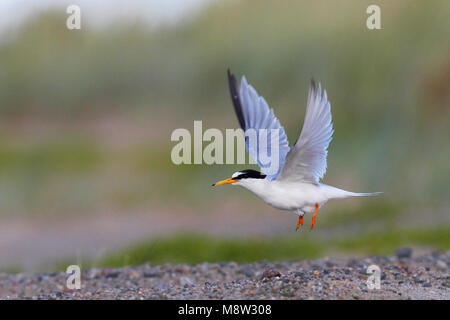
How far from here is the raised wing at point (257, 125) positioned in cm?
684

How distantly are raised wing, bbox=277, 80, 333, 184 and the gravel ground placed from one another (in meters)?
1.01

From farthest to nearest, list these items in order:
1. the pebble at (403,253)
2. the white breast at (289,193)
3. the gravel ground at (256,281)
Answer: the pebble at (403,253)
the white breast at (289,193)
the gravel ground at (256,281)

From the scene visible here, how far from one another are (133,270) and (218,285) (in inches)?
105

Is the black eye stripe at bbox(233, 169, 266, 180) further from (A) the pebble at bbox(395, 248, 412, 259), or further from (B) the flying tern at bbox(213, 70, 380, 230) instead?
(A) the pebble at bbox(395, 248, 412, 259)

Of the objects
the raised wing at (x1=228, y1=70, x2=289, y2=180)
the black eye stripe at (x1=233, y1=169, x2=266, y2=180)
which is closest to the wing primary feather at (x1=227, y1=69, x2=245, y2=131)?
the raised wing at (x1=228, y1=70, x2=289, y2=180)

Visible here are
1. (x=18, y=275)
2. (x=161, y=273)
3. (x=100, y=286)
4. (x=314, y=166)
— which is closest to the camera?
(x=314, y=166)

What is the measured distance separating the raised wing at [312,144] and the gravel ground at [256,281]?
1009 mm

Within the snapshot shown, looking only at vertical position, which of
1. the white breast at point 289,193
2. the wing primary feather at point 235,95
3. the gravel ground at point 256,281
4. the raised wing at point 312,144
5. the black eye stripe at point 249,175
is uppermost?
the wing primary feather at point 235,95

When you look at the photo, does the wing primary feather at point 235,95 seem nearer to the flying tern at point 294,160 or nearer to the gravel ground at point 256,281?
the flying tern at point 294,160

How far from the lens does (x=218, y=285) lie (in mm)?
6551

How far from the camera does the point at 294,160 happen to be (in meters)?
6.11

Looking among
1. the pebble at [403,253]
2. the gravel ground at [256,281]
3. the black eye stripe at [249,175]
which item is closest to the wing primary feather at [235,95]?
the black eye stripe at [249,175]
